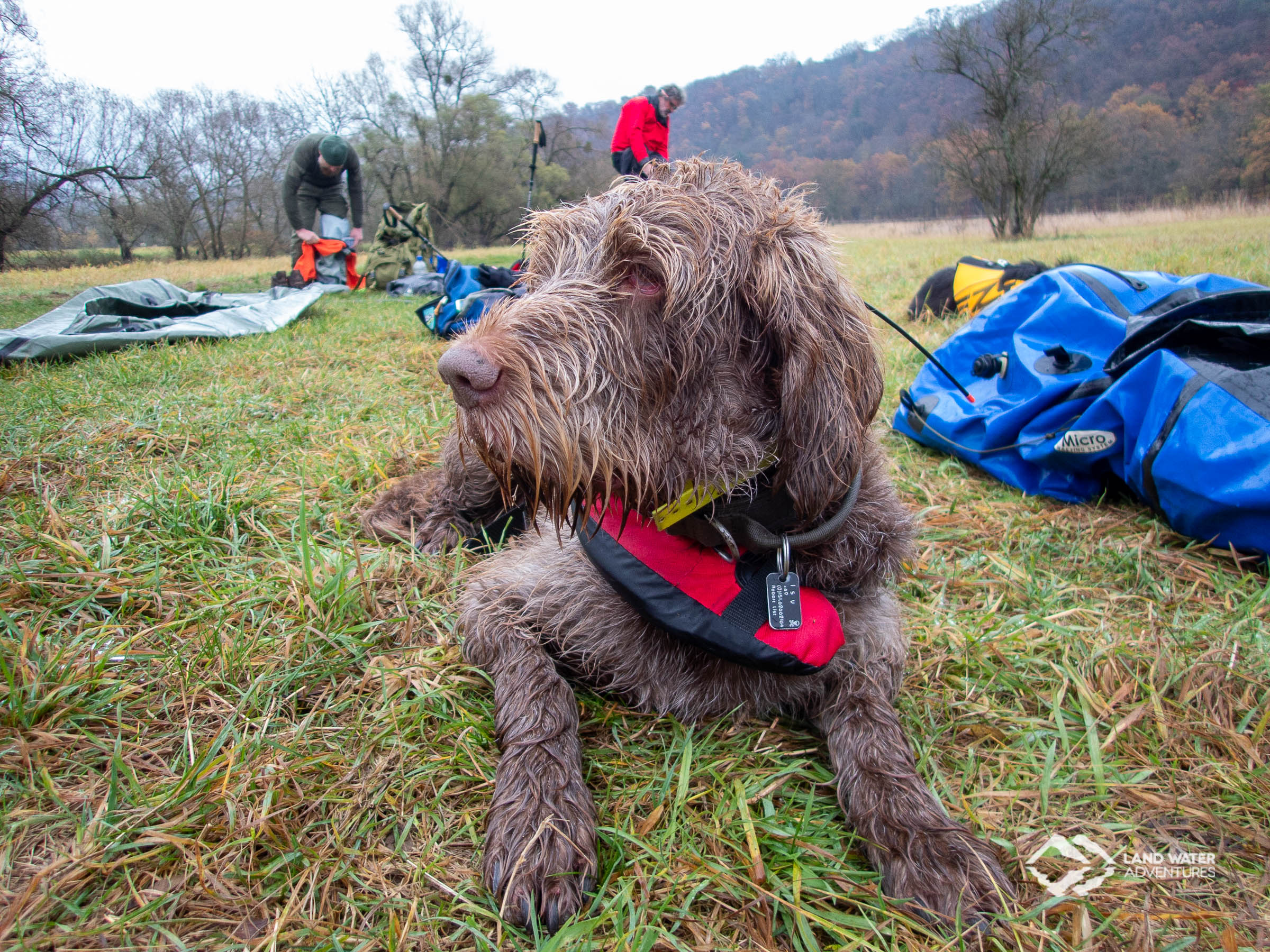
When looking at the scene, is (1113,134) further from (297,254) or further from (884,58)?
(297,254)

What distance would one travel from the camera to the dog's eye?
1.64m

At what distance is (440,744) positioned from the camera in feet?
5.94

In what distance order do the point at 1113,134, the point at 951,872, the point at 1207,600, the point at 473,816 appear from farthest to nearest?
1. the point at 1113,134
2. the point at 1207,600
3. the point at 473,816
4. the point at 951,872

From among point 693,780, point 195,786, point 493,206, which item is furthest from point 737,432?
point 493,206

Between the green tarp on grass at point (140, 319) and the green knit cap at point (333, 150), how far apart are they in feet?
11.9

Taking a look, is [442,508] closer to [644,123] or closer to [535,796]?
[535,796]

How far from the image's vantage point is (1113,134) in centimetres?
2477

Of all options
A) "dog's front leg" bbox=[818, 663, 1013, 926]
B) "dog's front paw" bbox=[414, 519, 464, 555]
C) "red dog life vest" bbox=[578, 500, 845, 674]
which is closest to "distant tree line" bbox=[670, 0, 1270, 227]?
"dog's front paw" bbox=[414, 519, 464, 555]

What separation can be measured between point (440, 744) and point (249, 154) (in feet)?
59.3

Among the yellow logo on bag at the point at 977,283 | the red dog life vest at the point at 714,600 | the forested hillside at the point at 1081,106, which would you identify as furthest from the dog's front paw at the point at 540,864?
the yellow logo on bag at the point at 977,283

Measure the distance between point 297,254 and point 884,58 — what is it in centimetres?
4711

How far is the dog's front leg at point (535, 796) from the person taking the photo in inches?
55.0

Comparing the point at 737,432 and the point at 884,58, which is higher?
the point at 884,58

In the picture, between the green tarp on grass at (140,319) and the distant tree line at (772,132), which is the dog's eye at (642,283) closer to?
the distant tree line at (772,132)
